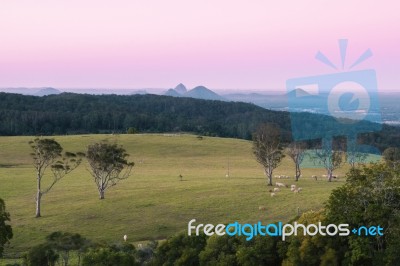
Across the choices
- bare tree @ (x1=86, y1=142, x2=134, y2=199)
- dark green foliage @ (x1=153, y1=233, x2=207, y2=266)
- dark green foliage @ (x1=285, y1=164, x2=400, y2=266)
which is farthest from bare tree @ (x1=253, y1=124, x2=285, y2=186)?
dark green foliage @ (x1=285, y1=164, x2=400, y2=266)

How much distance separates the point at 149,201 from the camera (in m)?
48.1

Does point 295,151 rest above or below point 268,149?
below

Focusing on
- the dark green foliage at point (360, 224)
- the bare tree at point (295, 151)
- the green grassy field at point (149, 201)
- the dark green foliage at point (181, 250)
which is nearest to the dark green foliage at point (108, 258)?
the dark green foliage at point (181, 250)

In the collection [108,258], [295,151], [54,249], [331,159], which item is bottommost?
[54,249]

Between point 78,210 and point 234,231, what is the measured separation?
2249cm

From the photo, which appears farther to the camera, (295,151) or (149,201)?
(295,151)

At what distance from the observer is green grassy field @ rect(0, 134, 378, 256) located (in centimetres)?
3959

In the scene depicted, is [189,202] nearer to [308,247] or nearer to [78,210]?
[78,210]

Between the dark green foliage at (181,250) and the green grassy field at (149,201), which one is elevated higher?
the dark green foliage at (181,250)

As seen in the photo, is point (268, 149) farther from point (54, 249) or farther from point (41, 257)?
point (41, 257)

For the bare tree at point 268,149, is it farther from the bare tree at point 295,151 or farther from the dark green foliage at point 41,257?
the dark green foliage at point 41,257

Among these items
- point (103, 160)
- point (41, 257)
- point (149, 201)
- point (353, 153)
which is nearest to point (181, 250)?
point (41, 257)

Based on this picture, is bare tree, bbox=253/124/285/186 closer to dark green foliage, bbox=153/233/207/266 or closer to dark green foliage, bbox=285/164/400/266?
dark green foliage, bbox=153/233/207/266

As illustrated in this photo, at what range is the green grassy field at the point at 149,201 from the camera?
39.6m
